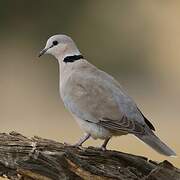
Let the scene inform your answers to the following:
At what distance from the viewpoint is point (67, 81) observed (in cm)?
723

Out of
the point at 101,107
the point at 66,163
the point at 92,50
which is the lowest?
the point at 66,163

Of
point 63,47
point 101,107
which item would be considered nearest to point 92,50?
point 63,47

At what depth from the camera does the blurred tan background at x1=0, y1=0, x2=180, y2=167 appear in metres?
16.2

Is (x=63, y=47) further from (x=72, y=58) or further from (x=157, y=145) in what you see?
(x=157, y=145)

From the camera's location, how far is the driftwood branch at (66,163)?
6047 millimetres

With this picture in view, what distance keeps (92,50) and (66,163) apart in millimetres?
15169

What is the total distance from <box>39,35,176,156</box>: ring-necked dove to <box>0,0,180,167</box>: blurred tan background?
6888mm

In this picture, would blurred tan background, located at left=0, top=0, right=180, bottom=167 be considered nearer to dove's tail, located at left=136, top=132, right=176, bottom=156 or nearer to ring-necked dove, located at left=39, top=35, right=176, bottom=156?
ring-necked dove, located at left=39, top=35, right=176, bottom=156

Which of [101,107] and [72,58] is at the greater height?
[72,58]

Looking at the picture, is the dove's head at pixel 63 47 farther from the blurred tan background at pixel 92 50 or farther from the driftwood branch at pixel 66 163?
the blurred tan background at pixel 92 50

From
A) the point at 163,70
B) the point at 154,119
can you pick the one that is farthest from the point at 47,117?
the point at 163,70

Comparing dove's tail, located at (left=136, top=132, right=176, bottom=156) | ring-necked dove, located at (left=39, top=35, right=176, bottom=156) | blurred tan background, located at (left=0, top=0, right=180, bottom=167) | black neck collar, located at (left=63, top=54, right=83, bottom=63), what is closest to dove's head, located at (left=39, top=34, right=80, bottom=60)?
black neck collar, located at (left=63, top=54, right=83, bottom=63)

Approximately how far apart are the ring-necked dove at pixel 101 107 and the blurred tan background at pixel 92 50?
6.89 meters

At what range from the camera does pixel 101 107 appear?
6.86 m
